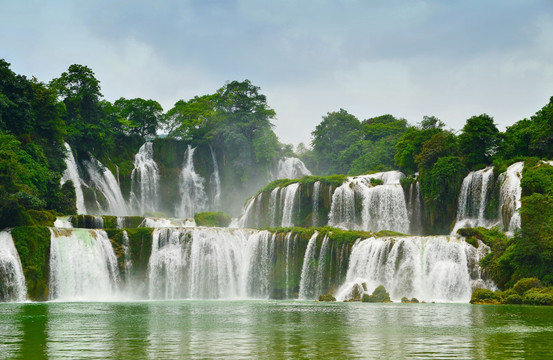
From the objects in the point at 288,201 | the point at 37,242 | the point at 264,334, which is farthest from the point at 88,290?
the point at 264,334

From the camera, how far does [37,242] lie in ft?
143

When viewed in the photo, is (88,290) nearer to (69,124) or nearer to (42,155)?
(42,155)

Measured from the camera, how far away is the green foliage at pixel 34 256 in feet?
139

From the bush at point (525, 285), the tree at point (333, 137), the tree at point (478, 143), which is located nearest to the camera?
the bush at point (525, 285)

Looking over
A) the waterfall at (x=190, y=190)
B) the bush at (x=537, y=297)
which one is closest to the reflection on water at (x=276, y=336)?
the bush at (x=537, y=297)

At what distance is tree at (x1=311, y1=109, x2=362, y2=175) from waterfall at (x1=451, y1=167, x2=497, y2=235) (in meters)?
38.1

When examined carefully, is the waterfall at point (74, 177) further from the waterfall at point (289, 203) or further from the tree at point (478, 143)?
the tree at point (478, 143)

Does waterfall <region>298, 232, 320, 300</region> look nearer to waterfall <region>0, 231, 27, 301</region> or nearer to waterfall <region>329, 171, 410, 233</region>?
waterfall <region>329, 171, 410, 233</region>

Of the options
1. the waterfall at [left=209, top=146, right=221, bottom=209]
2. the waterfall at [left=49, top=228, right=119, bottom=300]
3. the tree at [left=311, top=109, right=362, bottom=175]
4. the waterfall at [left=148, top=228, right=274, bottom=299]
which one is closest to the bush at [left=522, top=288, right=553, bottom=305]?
the waterfall at [left=148, top=228, right=274, bottom=299]

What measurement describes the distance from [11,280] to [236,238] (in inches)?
675

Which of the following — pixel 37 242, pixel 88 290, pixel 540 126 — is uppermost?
pixel 540 126

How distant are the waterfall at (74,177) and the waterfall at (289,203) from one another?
1938 cm

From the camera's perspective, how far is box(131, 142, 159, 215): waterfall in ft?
244

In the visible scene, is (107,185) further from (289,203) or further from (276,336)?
(276,336)
